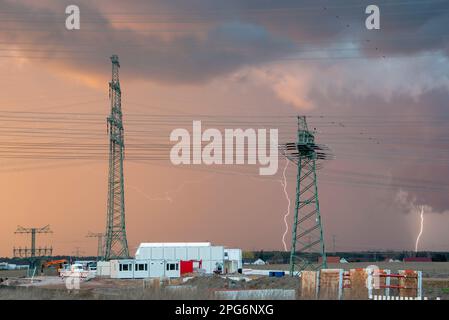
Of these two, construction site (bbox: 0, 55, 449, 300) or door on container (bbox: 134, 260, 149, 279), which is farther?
door on container (bbox: 134, 260, 149, 279)

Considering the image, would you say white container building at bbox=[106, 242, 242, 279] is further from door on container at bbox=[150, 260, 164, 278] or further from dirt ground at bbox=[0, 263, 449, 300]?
dirt ground at bbox=[0, 263, 449, 300]

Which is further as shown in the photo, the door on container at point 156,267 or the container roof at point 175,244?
the container roof at point 175,244

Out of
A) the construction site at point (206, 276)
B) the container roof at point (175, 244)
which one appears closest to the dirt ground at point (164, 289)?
the construction site at point (206, 276)

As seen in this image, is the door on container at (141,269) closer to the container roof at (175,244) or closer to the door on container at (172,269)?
the door on container at (172,269)

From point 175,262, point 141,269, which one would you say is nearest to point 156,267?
point 141,269

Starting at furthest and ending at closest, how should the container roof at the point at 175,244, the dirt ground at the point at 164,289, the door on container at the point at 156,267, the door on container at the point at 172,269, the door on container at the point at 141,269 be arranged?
the container roof at the point at 175,244 → the door on container at the point at 172,269 → the door on container at the point at 156,267 → the door on container at the point at 141,269 → the dirt ground at the point at 164,289

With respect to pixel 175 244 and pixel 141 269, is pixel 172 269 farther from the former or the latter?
pixel 175 244

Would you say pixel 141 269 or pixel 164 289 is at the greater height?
pixel 164 289

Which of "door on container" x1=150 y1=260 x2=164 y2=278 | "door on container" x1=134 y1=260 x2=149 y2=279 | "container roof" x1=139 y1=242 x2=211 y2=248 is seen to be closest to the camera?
"door on container" x1=134 y1=260 x2=149 y2=279

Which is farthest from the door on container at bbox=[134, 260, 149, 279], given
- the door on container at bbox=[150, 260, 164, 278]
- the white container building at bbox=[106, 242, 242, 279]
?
the door on container at bbox=[150, 260, 164, 278]

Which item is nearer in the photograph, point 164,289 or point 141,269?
point 164,289

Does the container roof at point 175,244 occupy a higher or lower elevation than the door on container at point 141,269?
higher
